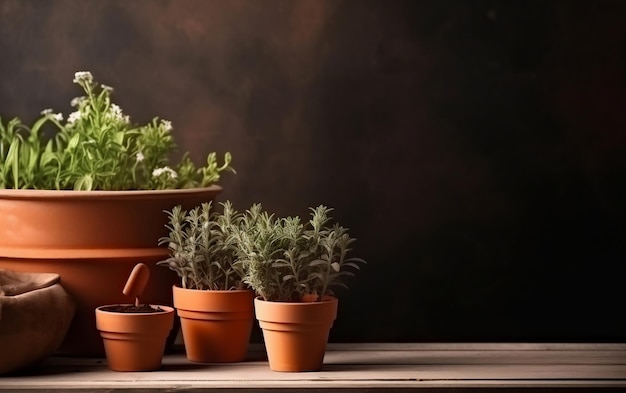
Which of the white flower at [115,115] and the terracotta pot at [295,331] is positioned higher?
the white flower at [115,115]

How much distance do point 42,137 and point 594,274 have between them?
1.21m

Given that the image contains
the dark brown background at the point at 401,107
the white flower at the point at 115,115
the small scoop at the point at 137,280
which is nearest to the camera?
the small scoop at the point at 137,280

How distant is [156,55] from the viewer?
2076 millimetres

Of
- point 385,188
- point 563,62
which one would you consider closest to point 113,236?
point 385,188

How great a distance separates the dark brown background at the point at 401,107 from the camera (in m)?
2.06

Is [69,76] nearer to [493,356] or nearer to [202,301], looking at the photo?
[202,301]

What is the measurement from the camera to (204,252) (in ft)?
5.54

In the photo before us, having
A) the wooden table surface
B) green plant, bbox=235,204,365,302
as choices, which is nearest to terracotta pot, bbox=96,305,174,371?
the wooden table surface

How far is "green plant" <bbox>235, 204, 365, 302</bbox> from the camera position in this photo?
5.36ft

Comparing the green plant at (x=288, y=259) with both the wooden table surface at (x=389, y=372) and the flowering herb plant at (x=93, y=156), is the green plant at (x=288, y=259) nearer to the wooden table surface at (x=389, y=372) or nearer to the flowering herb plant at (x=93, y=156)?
the wooden table surface at (x=389, y=372)

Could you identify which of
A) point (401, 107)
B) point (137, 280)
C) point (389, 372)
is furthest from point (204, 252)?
point (401, 107)

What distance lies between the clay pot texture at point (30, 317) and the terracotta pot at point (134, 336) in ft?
0.23

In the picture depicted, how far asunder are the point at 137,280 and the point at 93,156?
252 mm

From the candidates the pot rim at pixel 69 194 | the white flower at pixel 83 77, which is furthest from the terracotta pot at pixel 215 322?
the white flower at pixel 83 77
